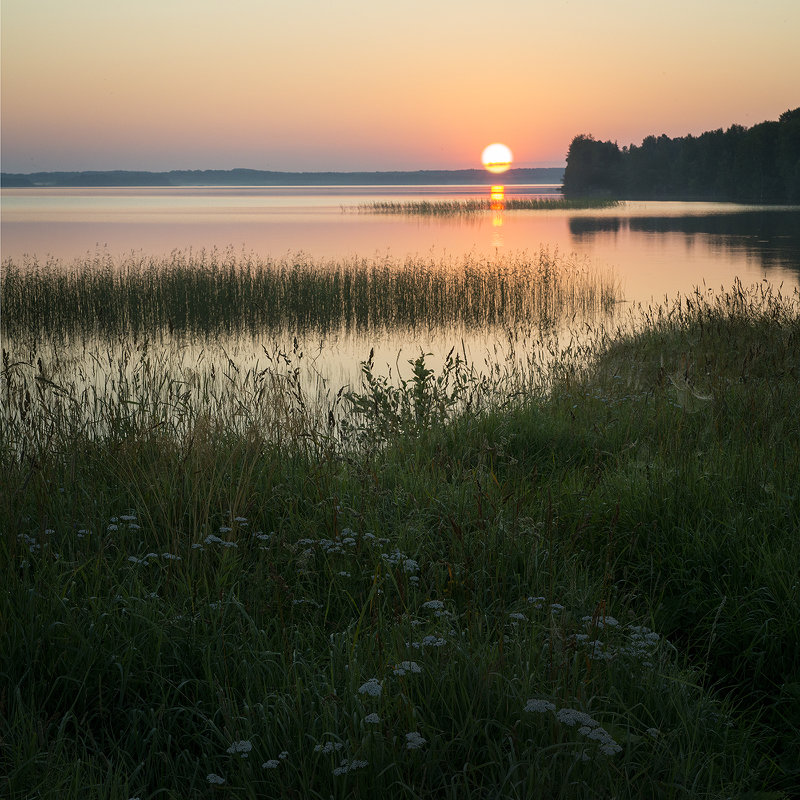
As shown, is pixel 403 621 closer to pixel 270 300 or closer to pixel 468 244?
pixel 270 300

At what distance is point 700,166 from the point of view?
10500cm

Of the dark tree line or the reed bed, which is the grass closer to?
the dark tree line

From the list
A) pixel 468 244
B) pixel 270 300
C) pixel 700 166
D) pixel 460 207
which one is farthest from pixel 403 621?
pixel 700 166

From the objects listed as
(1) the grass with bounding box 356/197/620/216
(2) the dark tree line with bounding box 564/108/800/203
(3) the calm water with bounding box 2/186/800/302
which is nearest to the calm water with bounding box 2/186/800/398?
(3) the calm water with bounding box 2/186/800/302

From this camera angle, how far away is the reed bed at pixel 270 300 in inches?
652

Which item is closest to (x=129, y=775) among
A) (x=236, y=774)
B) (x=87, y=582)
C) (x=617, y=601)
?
(x=236, y=774)

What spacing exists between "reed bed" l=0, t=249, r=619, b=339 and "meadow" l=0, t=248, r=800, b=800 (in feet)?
36.1

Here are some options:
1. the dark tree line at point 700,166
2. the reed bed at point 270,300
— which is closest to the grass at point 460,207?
the dark tree line at point 700,166

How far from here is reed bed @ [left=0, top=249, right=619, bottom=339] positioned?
16.6 metres

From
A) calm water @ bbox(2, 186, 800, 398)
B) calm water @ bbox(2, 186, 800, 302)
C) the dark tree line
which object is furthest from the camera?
the dark tree line

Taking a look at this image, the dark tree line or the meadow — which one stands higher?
the dark tree line

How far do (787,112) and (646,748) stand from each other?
99491mm

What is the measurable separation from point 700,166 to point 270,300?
4028 inches

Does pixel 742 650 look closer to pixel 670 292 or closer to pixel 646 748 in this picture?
pixel 646 748
